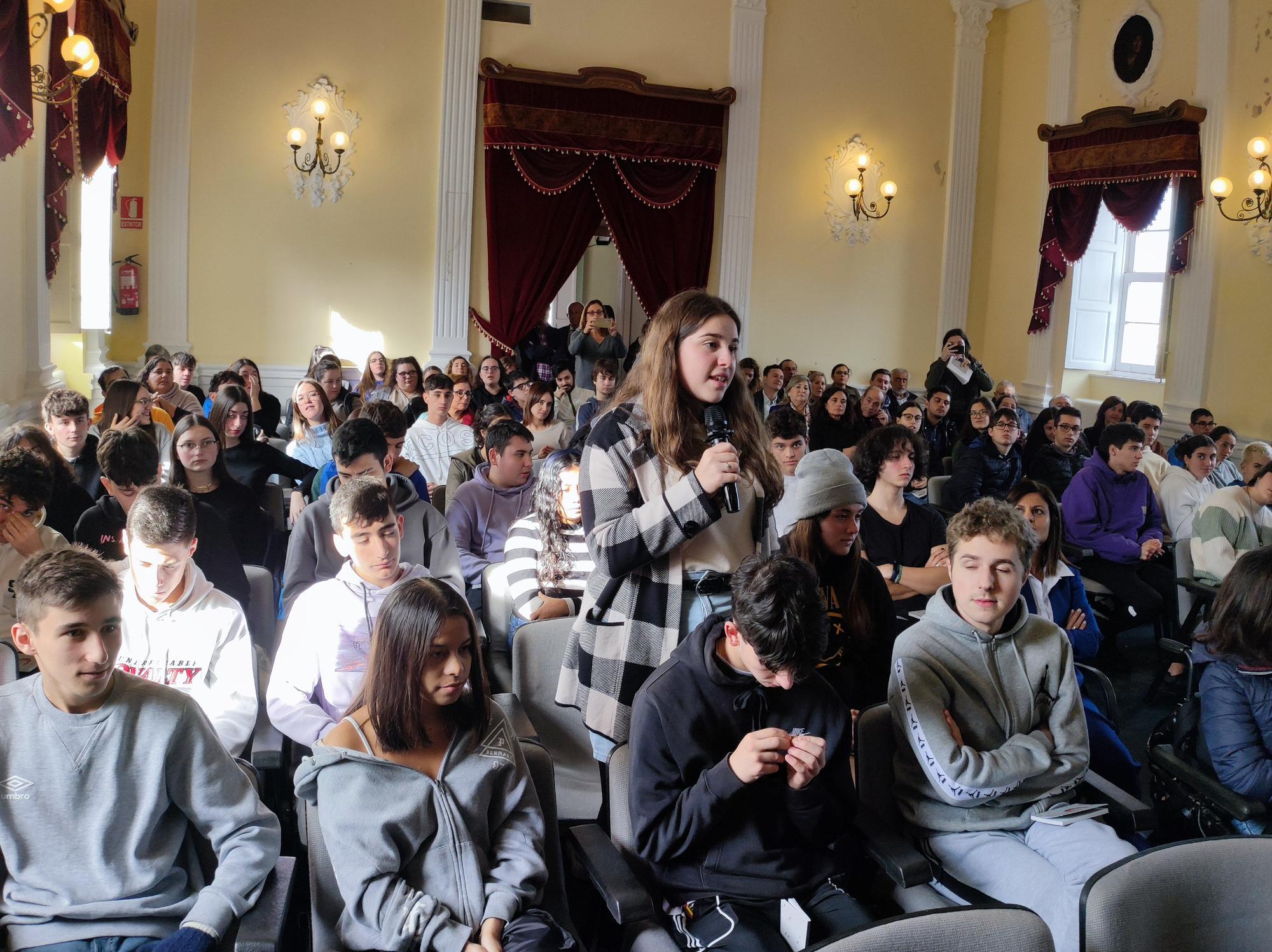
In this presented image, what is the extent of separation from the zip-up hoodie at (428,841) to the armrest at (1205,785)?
154 cm

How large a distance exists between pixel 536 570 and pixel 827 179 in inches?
279

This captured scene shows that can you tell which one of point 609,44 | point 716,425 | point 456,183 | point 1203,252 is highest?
point 609,44

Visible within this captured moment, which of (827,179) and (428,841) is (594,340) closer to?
(827,179)

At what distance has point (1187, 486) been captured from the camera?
5449mm

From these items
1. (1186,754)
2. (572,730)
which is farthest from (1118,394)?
(572,730)

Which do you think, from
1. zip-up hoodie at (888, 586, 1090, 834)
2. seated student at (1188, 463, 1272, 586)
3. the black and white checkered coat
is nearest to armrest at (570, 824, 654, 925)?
the black and white checkered coat

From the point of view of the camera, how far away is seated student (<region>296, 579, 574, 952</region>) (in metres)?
1.76

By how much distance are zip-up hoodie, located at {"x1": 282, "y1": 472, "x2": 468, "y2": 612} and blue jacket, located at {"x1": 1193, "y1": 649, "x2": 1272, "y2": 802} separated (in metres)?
2.00

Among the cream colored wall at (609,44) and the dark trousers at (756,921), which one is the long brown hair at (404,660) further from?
the cream colored wall at (609,44)

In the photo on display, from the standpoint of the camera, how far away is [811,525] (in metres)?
2.60

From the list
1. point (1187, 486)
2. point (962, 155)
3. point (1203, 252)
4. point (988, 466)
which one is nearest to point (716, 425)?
point (988, 466)

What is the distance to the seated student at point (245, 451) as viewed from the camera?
4465 millimetres

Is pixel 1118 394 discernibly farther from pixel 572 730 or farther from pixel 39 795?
pixel 39 795

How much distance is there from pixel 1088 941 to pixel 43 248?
5.71m
